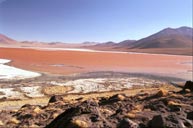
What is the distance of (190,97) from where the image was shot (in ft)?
28.5

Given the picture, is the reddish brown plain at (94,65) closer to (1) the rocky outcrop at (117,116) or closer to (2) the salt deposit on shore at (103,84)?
(2) the salt deposit on shore at (103,84)

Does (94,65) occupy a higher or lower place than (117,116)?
lower

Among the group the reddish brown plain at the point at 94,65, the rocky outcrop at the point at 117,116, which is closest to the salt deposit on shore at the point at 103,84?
the reddish brown plain at the point at 94,65

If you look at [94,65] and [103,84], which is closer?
[103,84]

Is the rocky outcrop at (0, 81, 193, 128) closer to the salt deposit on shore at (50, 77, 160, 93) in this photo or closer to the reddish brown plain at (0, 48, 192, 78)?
the salt deposit on shore at (50, 77, 160, 93)

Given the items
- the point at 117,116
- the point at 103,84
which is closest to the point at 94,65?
the point at 103,84

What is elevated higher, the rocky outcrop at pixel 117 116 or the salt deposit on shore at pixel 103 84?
the rocky outcrop at pixel 117 116

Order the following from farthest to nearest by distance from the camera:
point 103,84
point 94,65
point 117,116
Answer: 1. point 94,65
2. point 103,84
3. point 117,116

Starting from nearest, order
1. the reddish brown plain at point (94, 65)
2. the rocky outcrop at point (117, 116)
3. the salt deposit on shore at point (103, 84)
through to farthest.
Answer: the rocky outcrop at point (117, 116)
the salt deposit on shore at point (103, 84)
the reddish brown plain at point (94, 65)

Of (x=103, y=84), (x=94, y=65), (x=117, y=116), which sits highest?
(x=117, y=116)

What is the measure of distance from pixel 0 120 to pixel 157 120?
200 inches

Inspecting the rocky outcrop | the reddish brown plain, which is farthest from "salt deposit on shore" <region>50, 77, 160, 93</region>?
the rocky outcrop

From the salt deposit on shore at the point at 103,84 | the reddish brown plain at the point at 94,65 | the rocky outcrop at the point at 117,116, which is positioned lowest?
the salt deposit on shore at the point at 103,84

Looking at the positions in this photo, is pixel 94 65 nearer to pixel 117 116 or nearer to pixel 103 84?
pixel 103 84
